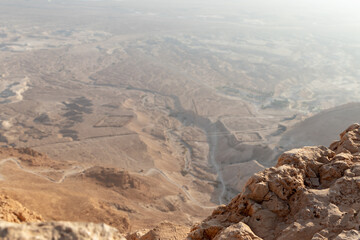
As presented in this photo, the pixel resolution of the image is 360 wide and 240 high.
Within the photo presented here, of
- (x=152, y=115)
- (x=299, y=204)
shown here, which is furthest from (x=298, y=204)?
(x=152, y=115)

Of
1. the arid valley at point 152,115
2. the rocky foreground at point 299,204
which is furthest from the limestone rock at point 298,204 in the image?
the arid valley at point 152,115

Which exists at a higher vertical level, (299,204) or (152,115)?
(299,204)

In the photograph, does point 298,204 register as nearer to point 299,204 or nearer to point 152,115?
point 299,204

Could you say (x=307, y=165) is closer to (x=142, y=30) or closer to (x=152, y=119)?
(x=152, y=119)

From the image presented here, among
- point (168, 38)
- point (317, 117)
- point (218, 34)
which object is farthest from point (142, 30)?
point (317, 117)

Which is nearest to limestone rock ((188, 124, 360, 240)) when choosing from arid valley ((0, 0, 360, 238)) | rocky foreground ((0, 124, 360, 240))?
rocky foreground ((0, 124, 360, 240))

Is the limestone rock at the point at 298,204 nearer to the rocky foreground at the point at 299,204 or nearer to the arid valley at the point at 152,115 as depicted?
the rocky foreground at the point at 299,204
